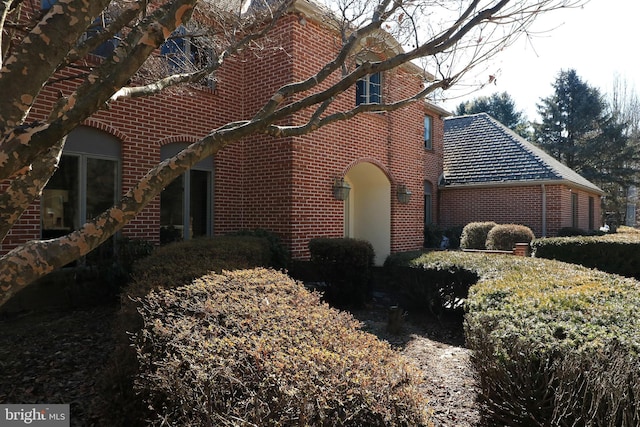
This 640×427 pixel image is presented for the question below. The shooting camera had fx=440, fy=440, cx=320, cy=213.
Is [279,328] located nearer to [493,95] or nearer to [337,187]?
[337,187]

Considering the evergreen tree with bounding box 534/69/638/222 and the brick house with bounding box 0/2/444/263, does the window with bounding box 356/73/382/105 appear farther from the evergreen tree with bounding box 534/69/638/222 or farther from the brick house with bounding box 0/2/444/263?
the evergreen tree with bounding box 534/69/638/222

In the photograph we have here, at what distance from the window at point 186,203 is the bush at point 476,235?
10.4 metres

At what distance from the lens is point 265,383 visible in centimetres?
211

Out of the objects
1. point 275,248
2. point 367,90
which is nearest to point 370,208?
point 367,90

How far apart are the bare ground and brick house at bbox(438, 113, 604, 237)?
11382 millimetres

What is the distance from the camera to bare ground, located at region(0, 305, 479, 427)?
13.1 feet

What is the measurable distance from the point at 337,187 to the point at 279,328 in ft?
23.8

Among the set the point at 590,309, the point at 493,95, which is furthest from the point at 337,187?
the point at 493,95

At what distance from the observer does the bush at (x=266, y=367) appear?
198 centimetres

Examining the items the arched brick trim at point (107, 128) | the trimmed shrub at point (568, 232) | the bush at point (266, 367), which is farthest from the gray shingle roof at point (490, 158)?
the bush at point (266, 367)

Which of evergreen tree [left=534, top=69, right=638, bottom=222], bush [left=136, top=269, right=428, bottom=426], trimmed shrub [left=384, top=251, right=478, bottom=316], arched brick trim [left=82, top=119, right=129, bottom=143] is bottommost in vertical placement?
trimmed shrub [left=384, top=251, right=478, bottom=316]

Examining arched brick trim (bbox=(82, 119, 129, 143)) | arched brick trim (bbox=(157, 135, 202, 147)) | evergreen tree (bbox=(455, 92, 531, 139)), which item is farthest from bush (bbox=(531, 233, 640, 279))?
evergreen tree (bbox=(455, 92, 531, 139))

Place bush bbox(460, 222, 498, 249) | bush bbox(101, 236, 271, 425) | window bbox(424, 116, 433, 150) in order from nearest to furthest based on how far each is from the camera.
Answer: bush bbox(101, 236, 271, 425) < bush bbox(460, 222, 498, 249) < window bbox(424, 116, 433, 150)

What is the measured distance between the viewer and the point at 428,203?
61.3 feet
